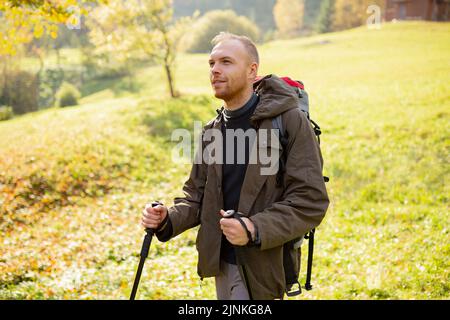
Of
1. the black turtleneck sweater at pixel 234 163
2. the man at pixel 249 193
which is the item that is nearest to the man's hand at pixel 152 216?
the man at pixel 249 193

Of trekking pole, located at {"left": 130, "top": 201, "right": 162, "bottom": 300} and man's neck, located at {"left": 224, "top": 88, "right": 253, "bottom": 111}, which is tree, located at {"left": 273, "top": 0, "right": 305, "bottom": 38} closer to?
man's neck, located at {"left": 224, "top": 88, "right": 253, "bottom": 111}

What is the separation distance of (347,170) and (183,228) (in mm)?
8563

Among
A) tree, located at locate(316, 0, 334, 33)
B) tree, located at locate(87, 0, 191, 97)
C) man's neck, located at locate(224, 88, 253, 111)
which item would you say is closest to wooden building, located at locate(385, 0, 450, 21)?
tree, located at locate(316, 0, 334, 33)

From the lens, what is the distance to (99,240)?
887 cm

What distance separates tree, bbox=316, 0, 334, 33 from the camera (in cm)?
2667

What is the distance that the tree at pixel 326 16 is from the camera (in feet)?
87.5

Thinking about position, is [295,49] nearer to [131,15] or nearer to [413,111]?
[131,15]

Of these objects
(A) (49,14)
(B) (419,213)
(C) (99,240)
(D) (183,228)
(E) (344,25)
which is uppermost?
(E) (344,25)

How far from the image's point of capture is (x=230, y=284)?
9.75 feet

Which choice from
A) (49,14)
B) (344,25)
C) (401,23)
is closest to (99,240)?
(49,14)

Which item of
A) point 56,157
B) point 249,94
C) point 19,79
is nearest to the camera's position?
point 249,94

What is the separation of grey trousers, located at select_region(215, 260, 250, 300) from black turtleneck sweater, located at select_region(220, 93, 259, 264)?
65 millimetres

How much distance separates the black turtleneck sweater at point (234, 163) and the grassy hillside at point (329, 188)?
8.75ft

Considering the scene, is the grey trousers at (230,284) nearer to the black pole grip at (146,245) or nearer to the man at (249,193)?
the man at (249,193)
